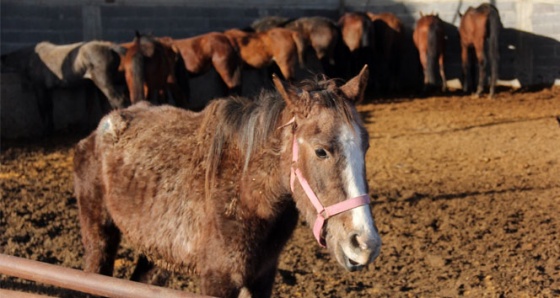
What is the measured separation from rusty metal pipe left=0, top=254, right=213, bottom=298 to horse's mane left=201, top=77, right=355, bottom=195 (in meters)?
0.84

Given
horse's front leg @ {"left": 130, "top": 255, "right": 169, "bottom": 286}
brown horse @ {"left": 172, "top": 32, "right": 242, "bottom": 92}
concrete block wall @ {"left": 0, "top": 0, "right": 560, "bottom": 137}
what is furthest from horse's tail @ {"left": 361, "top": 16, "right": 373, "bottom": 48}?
horse's front leg @ {"left": 130, "top": 255, "right": 169, "bottom": 286}

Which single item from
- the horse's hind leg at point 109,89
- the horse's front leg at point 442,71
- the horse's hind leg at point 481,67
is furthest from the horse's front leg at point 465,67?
the horse's hind leg at point 109,89

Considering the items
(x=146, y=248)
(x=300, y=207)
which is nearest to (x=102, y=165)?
(x=146, y=248)

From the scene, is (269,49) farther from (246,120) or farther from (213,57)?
(246,120)

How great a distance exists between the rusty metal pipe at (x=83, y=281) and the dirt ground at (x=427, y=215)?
7.99ft

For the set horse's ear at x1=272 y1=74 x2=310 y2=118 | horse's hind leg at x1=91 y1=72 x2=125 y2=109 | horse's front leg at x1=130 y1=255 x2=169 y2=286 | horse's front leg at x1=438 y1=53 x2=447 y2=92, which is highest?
horse's ear at x1=272 y1=74 x2=310 y2=118

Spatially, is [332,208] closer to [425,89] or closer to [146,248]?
[146,248]

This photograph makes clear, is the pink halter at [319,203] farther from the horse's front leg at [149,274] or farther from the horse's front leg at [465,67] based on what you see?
the horse's front leg at [465,67]

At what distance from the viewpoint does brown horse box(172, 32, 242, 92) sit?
13039 mm

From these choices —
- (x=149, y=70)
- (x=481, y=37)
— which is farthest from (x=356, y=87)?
(x=481, y=37)

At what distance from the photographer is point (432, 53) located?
15.1 m

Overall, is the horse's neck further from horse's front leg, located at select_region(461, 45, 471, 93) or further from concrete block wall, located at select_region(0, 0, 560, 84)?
horse's front leg, located at select_region(461, 45, 471, 93)

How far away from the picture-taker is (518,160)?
8695 millimetres

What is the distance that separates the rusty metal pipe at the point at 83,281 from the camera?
253 cm
